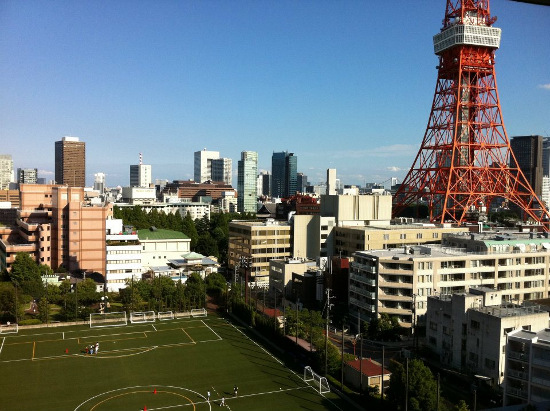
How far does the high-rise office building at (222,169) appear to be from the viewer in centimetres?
16688

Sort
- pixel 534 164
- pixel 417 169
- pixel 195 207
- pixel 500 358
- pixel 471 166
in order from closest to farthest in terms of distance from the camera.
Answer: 1. pixel 500 358
2. pixel 471 166
3. pixel 417 169
4. pixel 534 164
5. pixel 195 207

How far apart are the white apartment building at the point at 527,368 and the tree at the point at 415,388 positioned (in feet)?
9.94

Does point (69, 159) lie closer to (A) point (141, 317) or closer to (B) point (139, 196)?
(B) point (139, 196)

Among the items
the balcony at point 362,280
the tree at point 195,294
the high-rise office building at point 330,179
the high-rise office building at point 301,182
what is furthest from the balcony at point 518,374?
the high-rise office building at point 301,182

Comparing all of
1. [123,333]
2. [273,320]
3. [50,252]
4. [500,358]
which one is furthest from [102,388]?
[50,252]

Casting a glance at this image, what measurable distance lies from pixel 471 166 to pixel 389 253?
65.0ft

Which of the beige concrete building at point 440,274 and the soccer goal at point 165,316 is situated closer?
the beige concrete building at point 440,274

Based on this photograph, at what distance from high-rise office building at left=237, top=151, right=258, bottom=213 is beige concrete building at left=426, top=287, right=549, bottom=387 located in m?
94.5

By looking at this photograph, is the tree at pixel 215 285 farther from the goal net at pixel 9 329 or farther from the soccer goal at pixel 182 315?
the goal net at pixel 9 329

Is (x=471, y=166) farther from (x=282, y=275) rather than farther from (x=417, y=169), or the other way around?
(x=282, y=275)

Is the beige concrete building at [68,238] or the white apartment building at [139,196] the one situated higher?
the white apartment building at [139,196]

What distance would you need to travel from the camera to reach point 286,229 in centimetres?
3919

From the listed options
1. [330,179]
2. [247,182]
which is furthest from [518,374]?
[247,182]

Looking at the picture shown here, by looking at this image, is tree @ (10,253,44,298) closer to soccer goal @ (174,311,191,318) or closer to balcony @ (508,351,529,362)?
soccer goal @ (174,311,191,318)
